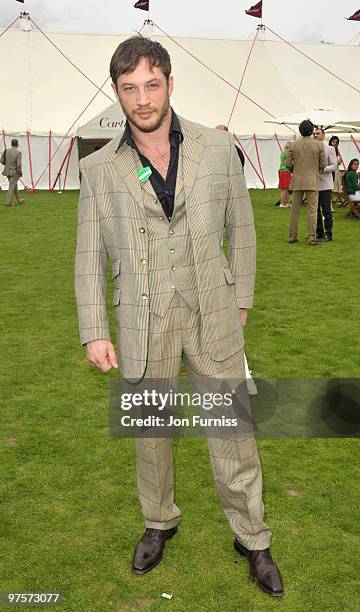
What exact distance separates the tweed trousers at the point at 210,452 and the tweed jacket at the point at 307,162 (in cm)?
846

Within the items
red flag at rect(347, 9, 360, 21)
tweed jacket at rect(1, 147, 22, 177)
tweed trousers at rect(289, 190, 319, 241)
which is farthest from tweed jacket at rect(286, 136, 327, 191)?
red flag at rect(347, 9, 360, 21)

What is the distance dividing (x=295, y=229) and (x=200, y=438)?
7.75 metres

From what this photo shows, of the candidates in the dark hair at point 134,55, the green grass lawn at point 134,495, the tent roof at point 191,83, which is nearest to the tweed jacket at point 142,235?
the dark hair at point 134,55

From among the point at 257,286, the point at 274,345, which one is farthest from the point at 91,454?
the point at 257,286

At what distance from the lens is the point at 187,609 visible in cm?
287

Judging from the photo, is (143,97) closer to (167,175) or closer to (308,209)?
(167,175)

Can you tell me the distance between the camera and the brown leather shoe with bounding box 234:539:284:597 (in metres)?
2.96

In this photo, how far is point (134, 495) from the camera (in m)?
3.78

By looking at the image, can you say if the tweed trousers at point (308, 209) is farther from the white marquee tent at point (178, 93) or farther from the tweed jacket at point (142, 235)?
the white marquee tent at point (178, 93)

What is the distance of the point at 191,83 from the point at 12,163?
8.90 m

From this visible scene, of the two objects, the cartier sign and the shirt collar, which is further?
the cartier sign

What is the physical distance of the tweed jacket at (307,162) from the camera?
10.7m

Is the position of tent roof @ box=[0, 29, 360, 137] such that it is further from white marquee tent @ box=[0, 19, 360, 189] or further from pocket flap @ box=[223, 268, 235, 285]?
pocket flap @ box=[223, 268, 235, 285]

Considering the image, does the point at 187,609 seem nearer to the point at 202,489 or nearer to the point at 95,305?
the point at 202,489
